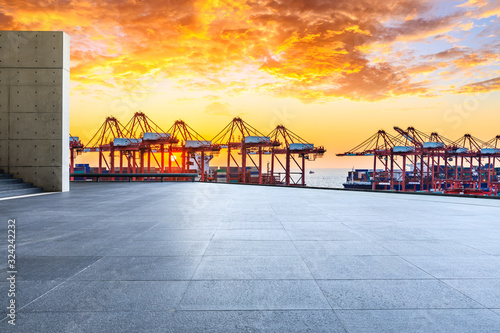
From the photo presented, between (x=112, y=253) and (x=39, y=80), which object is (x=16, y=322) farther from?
(x=39, y=80)

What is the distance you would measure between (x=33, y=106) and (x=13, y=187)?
13.2 feet

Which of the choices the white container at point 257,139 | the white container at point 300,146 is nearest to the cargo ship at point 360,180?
the white container at point 300,146

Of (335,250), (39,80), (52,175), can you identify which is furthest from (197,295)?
(39,80)

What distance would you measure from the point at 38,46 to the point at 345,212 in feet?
52.2

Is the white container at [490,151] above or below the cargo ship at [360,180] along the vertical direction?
above

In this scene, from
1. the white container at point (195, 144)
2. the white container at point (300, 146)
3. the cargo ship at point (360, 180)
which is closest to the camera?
the white container at point (195, 144)

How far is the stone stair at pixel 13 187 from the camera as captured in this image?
1269 centimetres

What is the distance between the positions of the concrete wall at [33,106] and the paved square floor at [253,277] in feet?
30.8

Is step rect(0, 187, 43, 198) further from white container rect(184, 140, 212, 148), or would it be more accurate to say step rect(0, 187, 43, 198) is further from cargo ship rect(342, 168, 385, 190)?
cargo ship rect(342, 168, 385, 190)

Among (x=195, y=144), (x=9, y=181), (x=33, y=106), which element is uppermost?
(x=195, y=144)

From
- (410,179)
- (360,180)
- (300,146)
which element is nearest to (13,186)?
(300,146)

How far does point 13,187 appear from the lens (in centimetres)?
1337

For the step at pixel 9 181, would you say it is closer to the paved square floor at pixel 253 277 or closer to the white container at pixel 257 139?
the paved square floor at pixel 253 277

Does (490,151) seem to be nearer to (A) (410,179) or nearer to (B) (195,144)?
(A) (410,179)
